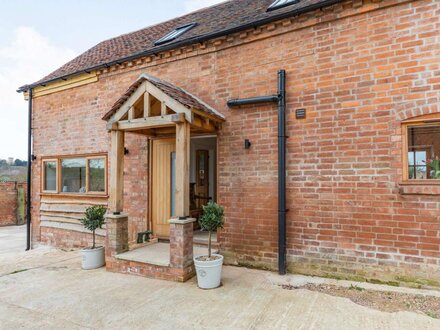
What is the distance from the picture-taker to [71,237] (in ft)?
26.2

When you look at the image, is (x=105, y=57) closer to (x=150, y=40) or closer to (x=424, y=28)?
(x=150, y=40)

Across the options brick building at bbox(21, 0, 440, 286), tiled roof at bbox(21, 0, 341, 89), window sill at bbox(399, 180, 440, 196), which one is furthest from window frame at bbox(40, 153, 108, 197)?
window sill at bbox(399, 180, 440, 196)

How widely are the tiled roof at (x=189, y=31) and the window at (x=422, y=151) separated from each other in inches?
93.5

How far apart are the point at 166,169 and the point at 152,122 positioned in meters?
1.88

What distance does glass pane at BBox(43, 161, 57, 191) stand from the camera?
27.7 feet

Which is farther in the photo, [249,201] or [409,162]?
[249,201]

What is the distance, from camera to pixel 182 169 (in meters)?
→ 4.66

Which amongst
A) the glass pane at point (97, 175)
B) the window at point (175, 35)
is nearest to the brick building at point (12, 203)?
the glass pane at point (97, 175)

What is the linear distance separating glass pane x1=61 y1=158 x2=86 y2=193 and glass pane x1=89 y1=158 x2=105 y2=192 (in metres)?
0.31

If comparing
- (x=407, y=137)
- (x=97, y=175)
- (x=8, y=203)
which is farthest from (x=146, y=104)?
(x=8, y=203)

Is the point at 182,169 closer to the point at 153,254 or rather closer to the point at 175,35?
the point at 153,254

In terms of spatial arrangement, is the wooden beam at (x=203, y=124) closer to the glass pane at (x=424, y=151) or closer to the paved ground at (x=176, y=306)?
the paved ground at (x=176, y=306)

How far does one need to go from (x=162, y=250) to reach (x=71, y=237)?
3942mm

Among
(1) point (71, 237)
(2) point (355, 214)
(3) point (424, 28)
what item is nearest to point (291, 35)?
(3) point (424, 28)
